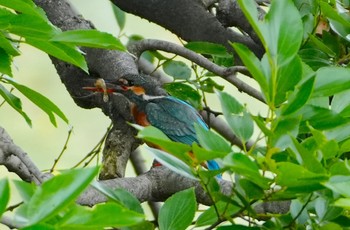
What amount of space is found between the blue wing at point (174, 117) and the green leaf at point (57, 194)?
1557 millimetres

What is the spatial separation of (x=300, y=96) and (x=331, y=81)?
0.19 feet

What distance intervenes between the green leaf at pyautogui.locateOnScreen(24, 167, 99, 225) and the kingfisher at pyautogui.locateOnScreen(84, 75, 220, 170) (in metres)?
1.49

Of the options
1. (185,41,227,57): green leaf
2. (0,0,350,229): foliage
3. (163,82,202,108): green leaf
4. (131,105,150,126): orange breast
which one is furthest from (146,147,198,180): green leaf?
(131,105,150,126): orange breast

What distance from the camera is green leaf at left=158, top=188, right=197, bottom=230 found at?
95 cm

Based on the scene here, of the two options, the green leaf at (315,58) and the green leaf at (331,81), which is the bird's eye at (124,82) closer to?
the green leaf at (315,58)

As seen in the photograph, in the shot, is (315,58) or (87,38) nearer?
Result: (87,38)

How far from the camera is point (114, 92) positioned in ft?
7.32

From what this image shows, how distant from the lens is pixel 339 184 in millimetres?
839

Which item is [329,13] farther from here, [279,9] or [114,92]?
[114,92]

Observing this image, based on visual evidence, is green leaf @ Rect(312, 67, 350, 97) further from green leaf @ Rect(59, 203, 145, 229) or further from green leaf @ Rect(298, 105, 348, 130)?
green leaf @ Rect(59, 203, 145, 229)

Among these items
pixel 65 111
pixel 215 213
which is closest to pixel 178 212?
pixel 215 213

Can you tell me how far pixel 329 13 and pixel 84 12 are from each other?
1.74 meters

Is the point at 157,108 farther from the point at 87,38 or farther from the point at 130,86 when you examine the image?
the point at 87,38

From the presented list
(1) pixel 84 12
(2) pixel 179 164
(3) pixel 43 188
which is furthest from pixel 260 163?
(1) pixel 84 12
